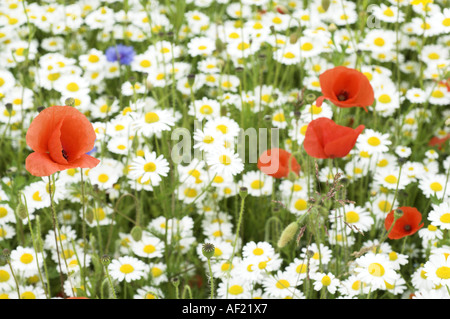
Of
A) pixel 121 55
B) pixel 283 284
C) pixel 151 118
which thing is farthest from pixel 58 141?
pixel 121 55

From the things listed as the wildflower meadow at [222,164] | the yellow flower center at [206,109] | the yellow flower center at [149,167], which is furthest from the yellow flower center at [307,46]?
the yellow flower center at [149,167]

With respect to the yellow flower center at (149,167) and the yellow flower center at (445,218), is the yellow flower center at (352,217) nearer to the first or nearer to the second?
the yellow flower center at (445,218)

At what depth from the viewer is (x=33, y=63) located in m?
2.20

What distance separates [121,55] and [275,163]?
88 centimetres

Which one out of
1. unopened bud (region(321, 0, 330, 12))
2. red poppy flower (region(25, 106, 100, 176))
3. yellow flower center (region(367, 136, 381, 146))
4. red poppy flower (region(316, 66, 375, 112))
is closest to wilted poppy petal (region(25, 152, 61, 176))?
red poppy flower (region(25, 106, 100, 176))

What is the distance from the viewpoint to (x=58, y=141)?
0.94 metres

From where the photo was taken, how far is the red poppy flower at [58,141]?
36.9 inches

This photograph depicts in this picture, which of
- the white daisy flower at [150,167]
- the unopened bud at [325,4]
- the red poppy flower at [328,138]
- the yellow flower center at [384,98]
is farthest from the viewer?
the yellow flower center at [384,98]

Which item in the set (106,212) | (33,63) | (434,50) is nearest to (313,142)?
(106,212)

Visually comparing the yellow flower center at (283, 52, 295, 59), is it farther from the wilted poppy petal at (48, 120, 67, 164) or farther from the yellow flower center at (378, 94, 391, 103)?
the wilted poppy petal at (48, 120, 67, 164)

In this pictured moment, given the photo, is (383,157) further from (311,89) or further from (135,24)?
(135,24)

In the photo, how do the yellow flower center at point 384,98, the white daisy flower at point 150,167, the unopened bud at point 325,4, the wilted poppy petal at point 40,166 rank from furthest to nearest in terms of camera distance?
the yellow flower center at point 384,98 < the unopened bud at point 325,4 < the white daisy flower at point 150,167 < the wilted poppy petal at point 40,166

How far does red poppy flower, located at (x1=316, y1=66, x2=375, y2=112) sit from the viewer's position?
1.18 meters

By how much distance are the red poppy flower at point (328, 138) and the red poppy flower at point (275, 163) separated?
290mm
